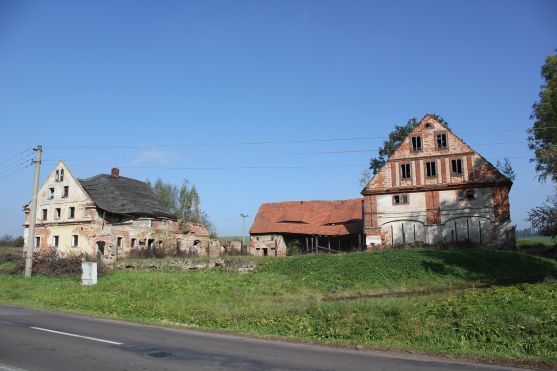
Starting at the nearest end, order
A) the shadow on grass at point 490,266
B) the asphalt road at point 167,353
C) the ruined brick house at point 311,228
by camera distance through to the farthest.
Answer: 1. the asphalt road at point 167,353
2. the shadow on grass at point 490,266
3. the ruined brick house at point 311,228

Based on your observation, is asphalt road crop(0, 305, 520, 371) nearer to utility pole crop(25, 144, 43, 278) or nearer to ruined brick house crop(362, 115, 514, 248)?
utility pole crop(25, 144, 43, 278)

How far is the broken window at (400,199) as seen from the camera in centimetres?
4094

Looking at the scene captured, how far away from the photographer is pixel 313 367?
835 cm

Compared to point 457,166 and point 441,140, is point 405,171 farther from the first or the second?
Answer: point 457,166

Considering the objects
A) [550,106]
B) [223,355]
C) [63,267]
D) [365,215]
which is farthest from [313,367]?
[550,106]

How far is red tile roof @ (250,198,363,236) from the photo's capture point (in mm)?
46406

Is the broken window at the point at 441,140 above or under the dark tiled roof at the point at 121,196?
above

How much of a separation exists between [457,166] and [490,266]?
13.9 meters

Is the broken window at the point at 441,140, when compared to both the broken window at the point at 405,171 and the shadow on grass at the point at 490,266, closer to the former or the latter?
the broken window at the point at 405,171

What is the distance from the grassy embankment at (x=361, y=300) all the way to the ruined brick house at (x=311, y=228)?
14.1 metres

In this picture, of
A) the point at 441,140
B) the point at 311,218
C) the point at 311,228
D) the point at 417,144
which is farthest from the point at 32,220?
the point at 441,140

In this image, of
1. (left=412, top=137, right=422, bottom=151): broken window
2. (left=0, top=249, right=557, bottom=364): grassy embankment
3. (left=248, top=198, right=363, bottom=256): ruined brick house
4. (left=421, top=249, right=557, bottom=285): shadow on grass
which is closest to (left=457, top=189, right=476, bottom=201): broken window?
(left=412, top=137, right=422, bottom=151): broken window

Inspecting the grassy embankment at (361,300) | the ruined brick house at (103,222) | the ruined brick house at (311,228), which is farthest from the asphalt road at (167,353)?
the ruined brick house at (311,228)

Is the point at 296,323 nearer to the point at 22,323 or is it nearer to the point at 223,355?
Result: the point at 223,355
